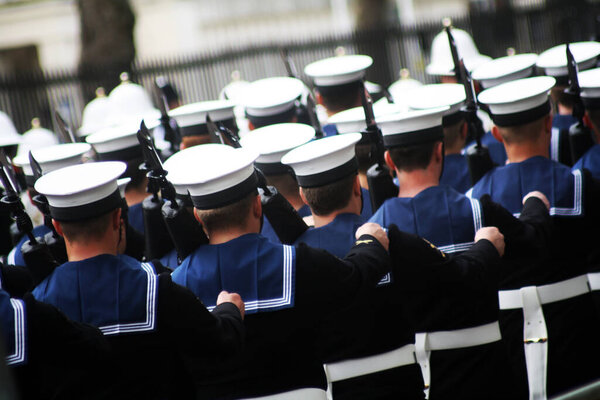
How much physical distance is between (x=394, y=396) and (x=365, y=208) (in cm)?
138

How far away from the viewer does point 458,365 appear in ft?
10.9

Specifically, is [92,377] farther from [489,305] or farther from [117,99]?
[117,99]

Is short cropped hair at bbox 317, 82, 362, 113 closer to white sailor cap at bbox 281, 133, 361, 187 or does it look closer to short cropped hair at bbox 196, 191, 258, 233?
white sailor cap at bbox 281, 133, 361, 187

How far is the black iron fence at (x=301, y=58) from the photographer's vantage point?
1227 cm

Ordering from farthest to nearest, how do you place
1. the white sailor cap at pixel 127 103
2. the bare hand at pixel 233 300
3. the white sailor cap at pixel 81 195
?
the white sailor cap at pixel 127 103, the white sailor cap at pixel 81 195, the bare hand at pixel 233 300

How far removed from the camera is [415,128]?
370 cm

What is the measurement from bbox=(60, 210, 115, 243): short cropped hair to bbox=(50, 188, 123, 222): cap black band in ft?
0.05

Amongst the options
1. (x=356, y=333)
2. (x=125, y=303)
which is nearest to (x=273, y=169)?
(x=356, y=333)

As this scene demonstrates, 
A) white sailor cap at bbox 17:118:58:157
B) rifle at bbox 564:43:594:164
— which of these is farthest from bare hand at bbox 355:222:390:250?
white sailor cap at bbox 17:118:58:157

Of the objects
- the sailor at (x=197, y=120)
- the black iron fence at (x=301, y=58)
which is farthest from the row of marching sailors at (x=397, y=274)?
the black iron fence at (x=301, y=58)

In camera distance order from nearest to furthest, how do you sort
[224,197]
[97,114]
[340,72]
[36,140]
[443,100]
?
[224,197] < [443,100] < [340,72] < [97,114] < [36,140]

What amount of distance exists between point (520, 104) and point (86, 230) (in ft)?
6.80

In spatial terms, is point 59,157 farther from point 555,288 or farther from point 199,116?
point 555,288

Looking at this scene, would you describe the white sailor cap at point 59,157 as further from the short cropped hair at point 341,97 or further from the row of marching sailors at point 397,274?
the short cropped hair at point 341,97
